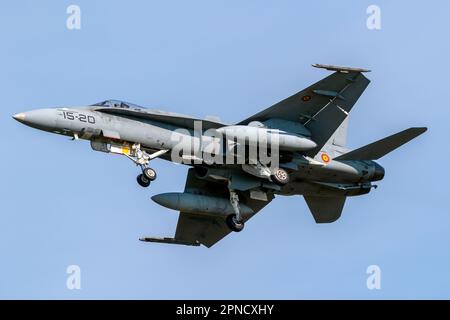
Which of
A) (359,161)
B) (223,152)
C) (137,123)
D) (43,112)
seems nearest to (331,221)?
(359,161)

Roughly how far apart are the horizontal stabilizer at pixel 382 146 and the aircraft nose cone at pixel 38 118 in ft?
25.0

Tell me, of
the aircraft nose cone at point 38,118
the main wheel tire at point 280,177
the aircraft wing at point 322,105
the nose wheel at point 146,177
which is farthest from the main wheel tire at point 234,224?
the aircraft nose cone at point 38,118

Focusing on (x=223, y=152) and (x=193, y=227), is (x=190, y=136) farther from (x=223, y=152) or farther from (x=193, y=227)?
(x=193, y=227)

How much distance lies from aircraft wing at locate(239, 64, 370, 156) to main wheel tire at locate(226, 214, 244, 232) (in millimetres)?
2597

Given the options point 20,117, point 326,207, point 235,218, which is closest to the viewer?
point 20,117

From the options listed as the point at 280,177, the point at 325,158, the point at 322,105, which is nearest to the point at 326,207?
the point at 325,158

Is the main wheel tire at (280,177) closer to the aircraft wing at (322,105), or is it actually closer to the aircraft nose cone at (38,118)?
the aircraft wing at (322,105)

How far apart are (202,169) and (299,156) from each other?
2.50m

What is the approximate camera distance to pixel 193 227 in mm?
34562

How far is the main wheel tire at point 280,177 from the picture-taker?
101 ft

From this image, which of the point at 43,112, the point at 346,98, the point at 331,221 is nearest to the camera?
the point at 43,112

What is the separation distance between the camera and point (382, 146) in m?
31.2

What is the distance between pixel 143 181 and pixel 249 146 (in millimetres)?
2876
